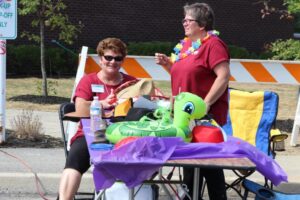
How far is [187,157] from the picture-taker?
11.4 feet

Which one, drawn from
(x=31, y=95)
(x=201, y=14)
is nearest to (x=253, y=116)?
(x=201, y=14)

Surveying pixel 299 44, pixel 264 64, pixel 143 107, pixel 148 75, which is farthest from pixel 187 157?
pixel 299 44

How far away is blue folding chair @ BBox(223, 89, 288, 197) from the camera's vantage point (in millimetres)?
6102

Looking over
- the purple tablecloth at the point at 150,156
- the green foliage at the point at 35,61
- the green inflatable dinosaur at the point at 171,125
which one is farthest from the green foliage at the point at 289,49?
the green foliage at the point at 35,61

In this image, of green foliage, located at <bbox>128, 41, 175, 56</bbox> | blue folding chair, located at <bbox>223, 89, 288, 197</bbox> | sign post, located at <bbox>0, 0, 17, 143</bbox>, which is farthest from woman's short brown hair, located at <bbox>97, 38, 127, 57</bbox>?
green foliage, located at <bbox>128, 41, 175, 56</bbox>

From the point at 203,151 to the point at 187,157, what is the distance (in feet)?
0.35

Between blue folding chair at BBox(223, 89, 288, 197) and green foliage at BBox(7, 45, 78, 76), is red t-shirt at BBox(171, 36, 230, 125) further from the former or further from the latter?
green foliage at BBox(7, 45, 78, 76)

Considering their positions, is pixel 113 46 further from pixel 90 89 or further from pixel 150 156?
pixel 150 156

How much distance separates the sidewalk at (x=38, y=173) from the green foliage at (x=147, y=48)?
36.1 ft

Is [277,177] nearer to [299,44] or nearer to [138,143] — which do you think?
[138,143]

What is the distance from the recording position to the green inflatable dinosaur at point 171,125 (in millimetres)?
3680

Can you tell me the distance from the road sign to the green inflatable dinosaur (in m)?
4.03

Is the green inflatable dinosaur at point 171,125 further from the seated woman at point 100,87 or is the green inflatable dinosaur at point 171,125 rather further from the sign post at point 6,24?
the sign post at point 6,24

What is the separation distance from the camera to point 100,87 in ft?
16.0
